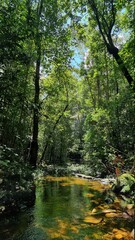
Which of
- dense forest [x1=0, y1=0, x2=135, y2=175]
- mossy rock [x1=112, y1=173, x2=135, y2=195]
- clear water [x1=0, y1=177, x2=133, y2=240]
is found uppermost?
dense forest [x1=0, y1=0, x2=135, y2=175]

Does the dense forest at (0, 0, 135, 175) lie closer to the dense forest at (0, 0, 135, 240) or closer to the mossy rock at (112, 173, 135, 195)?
the dense forest at (0, 0, 135, 240)

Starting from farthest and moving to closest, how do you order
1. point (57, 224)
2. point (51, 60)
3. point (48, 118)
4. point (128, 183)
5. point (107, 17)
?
point (51, 60) → point (107, 17) → point (48, 118) → point (128, 183) → point (57, 224)

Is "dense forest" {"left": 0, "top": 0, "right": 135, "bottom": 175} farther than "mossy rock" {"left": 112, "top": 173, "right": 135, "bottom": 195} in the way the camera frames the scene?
No

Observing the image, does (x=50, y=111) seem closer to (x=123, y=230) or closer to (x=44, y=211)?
(x=44, y=211)

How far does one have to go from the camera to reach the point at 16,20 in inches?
256

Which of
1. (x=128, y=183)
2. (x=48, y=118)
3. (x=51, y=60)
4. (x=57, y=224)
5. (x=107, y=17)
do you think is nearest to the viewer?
(x=57, y=224)

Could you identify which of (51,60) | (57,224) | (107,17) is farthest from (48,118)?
(107,17)

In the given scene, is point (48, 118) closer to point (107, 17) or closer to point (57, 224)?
point (57, 224)

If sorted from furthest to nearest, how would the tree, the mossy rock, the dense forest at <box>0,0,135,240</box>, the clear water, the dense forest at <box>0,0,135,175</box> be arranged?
the tree → the mossy rock → the dense forest at <box>0,0,135,175</box> → the dense forest at <box>0,0,135,240</box> → the clear water

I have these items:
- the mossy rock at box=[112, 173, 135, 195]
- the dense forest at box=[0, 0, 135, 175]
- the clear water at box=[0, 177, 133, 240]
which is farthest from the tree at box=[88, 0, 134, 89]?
the clear water at box=[0, 177, 133, 240]

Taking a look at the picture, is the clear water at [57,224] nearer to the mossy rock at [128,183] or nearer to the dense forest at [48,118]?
the dense forest at [48,118]

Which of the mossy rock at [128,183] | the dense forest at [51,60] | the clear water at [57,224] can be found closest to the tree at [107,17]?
the dense forest at [51,60]

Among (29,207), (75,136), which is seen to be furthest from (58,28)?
(75,136)

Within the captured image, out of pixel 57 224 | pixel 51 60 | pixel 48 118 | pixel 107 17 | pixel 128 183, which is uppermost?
pixel 107 17
